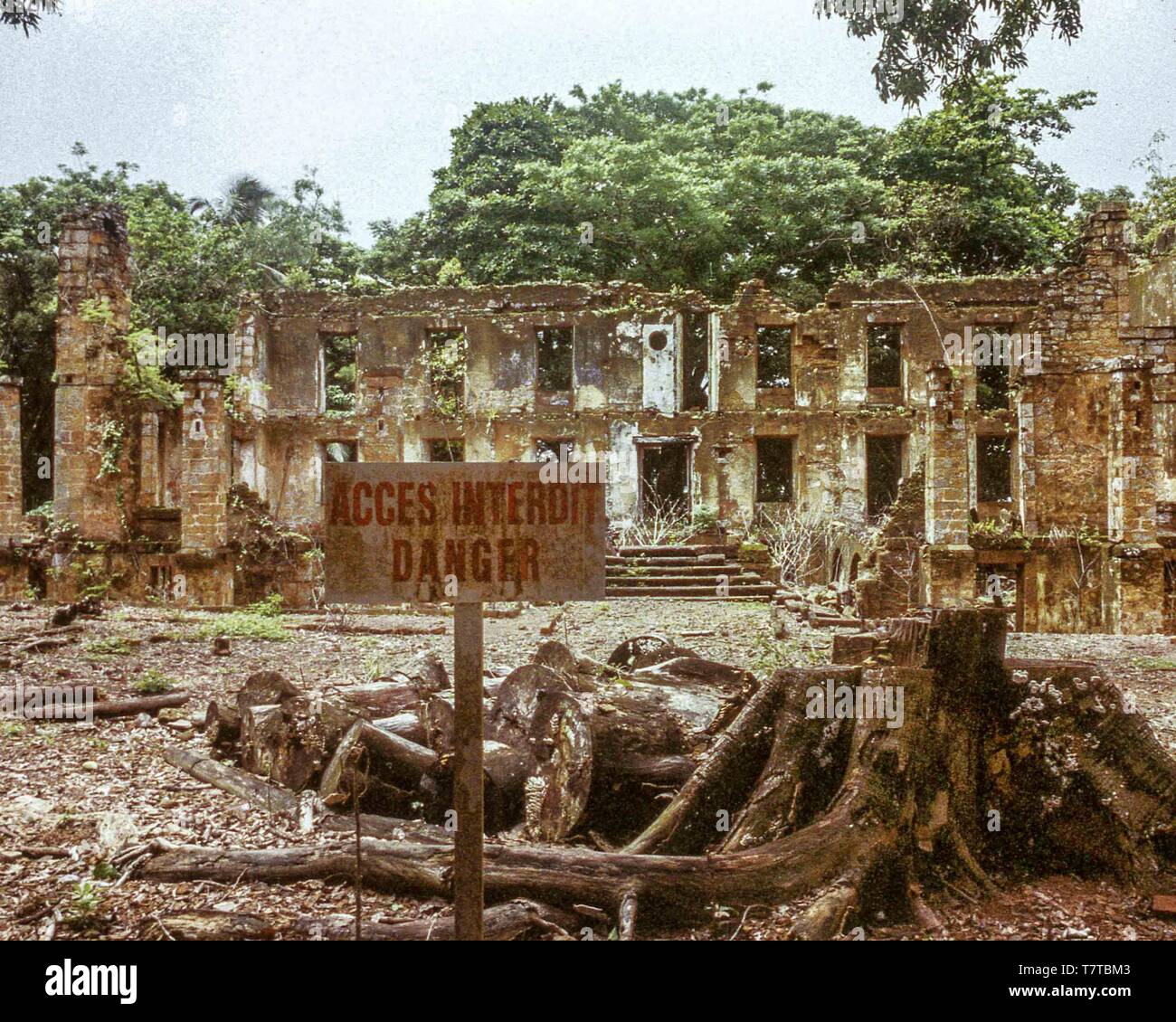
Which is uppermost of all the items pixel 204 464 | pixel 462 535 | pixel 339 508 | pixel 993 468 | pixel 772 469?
pixel 993 468

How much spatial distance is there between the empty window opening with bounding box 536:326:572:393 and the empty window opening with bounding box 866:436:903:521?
3327 mm

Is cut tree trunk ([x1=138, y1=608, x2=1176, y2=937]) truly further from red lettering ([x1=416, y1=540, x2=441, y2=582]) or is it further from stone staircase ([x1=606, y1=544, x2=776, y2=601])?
stone staircase ([x1=606, y1=544, x2=776, y2=601])

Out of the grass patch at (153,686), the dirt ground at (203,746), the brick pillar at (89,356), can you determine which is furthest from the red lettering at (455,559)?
the brick pillar at (89,356)

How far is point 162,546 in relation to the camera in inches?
271

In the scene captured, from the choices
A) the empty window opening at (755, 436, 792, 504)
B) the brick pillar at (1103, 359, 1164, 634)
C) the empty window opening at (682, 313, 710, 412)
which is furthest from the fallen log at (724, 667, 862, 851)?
the brick pillar at (1103, 359, 1164, 634)

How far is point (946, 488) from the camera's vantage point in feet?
28.7

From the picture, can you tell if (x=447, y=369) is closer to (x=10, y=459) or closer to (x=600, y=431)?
(x=600, y=431)

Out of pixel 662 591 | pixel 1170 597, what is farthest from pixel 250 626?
pixel 1170 597

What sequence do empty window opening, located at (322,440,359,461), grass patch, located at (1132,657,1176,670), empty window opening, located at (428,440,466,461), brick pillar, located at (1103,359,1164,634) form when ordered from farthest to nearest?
1. empty window opening, located at (322,440,359,461)
2. empty window opening, located at (428,440,466,461)
3. brick pillar, located at (1103,359,1164,634)
4. grass patch, located at (1132,657,1176,670)

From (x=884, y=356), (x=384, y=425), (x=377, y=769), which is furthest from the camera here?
(x=884, y=356)

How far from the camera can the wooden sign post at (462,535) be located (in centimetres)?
306

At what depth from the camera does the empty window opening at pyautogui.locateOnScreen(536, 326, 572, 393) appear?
7.26m

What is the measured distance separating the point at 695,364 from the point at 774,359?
4.03 ft
